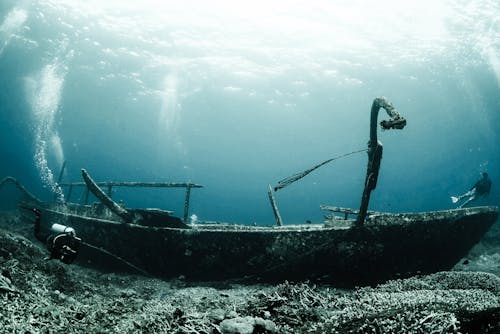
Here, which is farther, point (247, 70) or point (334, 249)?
point (247, 70)

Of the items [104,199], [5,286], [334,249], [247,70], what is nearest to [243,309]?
[334,249]

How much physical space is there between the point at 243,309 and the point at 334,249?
2703 millimetres

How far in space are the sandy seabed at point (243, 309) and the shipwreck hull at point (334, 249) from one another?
1.45ft

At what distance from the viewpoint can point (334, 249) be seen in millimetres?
5836

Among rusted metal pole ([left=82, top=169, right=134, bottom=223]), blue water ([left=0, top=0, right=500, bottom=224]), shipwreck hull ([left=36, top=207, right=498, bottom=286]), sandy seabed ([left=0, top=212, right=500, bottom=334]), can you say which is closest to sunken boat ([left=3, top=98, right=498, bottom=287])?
shipwreck hull ([left=36, top=207, right=498, bottom=286])

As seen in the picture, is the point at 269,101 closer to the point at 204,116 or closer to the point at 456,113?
the point at 204,116

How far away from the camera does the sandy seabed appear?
271 centimetres

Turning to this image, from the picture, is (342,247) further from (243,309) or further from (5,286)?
(5,286)

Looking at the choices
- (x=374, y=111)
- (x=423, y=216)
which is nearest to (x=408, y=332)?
(x=423, y=216)

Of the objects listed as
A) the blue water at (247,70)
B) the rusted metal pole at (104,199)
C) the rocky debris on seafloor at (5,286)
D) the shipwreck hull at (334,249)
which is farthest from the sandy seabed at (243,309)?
the blue water at (247,70)

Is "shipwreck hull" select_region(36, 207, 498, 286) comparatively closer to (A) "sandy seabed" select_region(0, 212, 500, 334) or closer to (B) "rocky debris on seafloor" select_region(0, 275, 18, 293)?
(A) "sandy seabed" select_region(0, 212, 500, 334)

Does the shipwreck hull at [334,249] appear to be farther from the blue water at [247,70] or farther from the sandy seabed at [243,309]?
the blue water at [247,70]

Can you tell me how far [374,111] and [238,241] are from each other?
4145mm

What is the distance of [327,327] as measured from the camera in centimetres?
303
